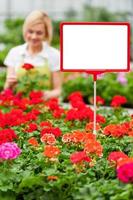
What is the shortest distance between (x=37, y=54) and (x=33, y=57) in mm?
50

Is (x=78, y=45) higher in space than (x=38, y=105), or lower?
higher

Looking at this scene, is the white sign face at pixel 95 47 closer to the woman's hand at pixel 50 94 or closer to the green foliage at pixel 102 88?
the woman's hand at pixel 50 94

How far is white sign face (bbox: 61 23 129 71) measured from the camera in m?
4.09

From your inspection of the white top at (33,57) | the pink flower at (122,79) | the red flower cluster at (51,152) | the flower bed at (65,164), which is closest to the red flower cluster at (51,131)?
the flower bed at (65,164)

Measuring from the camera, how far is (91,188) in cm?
314

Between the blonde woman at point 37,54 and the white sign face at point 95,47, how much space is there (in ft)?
7.50

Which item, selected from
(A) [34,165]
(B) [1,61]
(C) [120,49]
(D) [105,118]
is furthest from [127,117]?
(B) [1,61]

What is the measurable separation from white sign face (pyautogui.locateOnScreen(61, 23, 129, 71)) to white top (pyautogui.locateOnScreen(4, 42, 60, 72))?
248 centimetres

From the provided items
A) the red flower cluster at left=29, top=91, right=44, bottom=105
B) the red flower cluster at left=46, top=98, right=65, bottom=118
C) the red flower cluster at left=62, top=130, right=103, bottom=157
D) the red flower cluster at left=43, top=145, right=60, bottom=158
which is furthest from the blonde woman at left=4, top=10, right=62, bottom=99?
the red flower cluster at left=43, top=145, right=60, bottom=158

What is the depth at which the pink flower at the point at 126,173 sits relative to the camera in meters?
3.13

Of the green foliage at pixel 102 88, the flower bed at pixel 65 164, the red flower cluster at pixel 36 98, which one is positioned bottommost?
the green foliage at pixel 102 88

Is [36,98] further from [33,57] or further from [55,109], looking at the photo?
[33,57]

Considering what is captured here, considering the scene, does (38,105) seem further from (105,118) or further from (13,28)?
(13,28)

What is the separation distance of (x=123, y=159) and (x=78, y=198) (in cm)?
40
